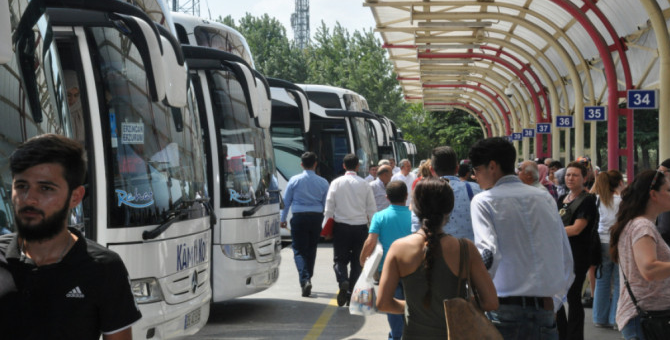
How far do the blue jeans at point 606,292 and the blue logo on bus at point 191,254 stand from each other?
12.5ft

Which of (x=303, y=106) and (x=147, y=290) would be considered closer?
(x=147, y=290)

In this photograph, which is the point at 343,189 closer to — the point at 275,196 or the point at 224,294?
A: the point at 275,196

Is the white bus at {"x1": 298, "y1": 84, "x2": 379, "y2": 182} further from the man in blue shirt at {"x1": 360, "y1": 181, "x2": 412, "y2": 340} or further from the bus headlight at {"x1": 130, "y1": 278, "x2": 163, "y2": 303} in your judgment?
the bus headlight at {"x1": 130, "y1": 278, "x2": 163, "y2": 303}

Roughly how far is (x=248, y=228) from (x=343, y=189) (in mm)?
1662

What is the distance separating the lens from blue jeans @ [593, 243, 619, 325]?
903 centimetres

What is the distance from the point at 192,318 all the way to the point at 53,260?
4276 millimetres

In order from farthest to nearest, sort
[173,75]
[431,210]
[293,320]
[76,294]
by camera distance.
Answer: [293,320] → [173,75] → [431,210] → [76,294]

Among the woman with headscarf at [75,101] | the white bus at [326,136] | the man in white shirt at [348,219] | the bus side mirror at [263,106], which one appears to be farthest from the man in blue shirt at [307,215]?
the white bus at [326,136]

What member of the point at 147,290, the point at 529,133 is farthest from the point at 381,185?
the point at 529,133

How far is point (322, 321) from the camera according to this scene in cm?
991

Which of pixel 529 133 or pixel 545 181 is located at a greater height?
pixel 529 133

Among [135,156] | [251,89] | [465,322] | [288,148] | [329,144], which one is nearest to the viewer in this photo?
[465,322]

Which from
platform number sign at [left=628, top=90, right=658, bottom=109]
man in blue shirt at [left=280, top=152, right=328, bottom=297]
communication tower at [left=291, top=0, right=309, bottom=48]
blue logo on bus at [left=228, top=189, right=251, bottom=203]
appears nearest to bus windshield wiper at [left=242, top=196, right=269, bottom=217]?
blue logo on bus at [left=228, top=189, right=251, bottom=203]

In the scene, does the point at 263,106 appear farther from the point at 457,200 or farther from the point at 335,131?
the point at 335,131
